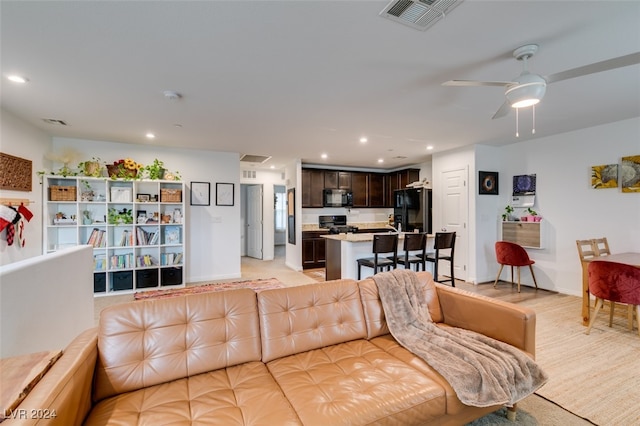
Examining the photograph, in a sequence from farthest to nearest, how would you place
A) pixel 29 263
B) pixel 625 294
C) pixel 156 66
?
1. pixel 625 294
2. pixel 156 66
3. pixel 29 263

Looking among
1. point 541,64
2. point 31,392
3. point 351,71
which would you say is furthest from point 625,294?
point 31,392

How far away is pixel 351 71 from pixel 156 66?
161 centimetres

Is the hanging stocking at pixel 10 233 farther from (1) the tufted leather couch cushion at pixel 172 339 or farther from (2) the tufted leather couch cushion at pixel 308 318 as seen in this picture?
(2) the tufted leather couch cushion at pixel 308 318

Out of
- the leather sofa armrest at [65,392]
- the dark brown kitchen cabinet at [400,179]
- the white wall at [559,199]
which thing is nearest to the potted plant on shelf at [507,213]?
the white wall at [559,199]

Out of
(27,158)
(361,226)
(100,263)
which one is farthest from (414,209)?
(27,158)

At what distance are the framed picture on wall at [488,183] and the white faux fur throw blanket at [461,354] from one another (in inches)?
148

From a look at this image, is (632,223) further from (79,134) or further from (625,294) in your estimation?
(79,134)

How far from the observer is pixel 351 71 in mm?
2412

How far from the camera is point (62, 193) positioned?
418 cm

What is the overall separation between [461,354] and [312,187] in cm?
557

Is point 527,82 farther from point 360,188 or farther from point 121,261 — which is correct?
point 121,261

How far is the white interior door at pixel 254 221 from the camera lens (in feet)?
25.7

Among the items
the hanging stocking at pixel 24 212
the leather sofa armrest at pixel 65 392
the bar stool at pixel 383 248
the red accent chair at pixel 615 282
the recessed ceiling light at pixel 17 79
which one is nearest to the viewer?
the leather sofa armrest at pixel 65 392

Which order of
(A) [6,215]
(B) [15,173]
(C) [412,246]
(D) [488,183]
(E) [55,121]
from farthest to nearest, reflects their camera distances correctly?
(D) [488,183] < (C) [412,246] < (E) [55,121] < (B) [15,173] < (A) [6,215]
